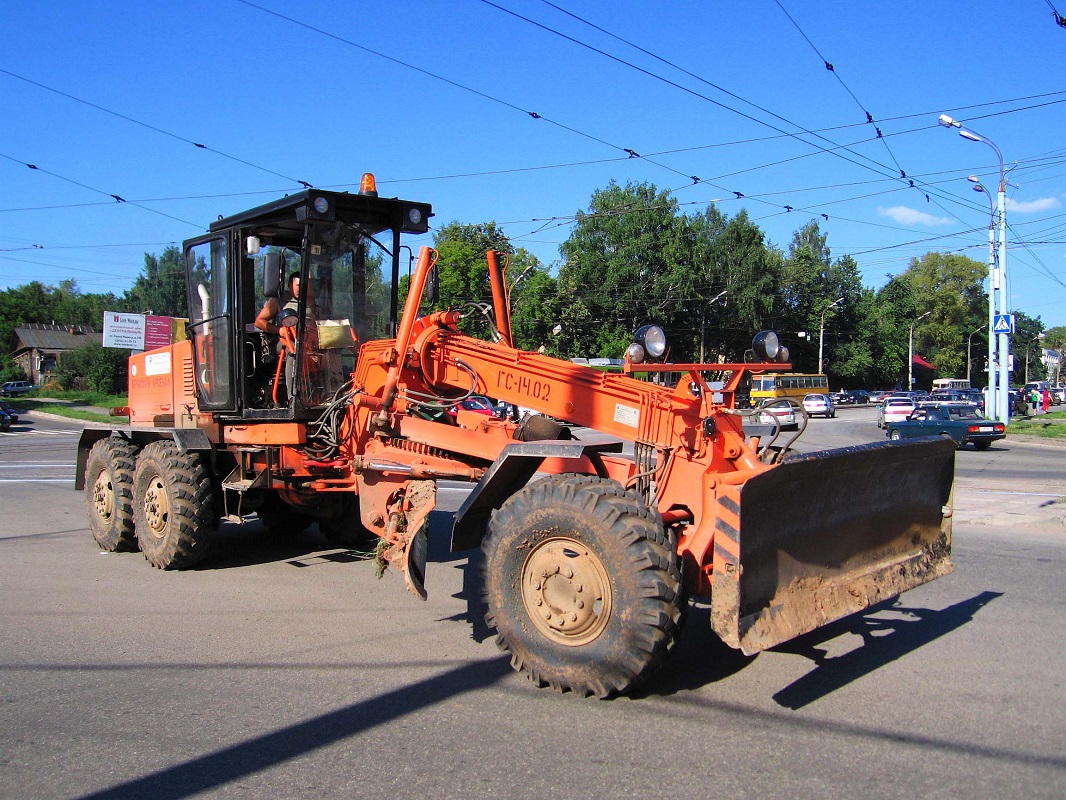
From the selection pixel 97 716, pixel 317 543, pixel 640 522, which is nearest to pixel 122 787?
pixel 97 716

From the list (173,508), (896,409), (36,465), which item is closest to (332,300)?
(173,508)

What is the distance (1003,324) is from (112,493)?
94.5 feet

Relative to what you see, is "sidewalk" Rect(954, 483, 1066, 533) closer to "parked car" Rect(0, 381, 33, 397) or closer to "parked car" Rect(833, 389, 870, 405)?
"parked car" Rect(833, 389, 870, 405)

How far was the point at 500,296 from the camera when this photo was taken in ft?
22.5

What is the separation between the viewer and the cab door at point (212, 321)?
8312mm

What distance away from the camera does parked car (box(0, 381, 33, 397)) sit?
74062 mm

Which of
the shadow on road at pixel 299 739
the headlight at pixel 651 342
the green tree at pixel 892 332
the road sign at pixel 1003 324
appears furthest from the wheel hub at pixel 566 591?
the green tree at pixel 892 332

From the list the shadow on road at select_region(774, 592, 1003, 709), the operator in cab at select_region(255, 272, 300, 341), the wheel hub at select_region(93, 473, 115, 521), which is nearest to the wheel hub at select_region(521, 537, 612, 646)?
the shadow on road at select_region(774, 592, 1003, 709)

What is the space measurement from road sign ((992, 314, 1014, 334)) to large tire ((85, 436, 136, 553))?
93.0 feet

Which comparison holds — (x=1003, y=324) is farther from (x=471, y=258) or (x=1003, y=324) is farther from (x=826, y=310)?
(x=826, y=310)

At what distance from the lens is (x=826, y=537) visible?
201 inches

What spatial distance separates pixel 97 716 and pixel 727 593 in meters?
3.53

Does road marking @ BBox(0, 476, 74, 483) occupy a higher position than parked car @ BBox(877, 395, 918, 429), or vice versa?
parked car @ BBox(877, 395, 918, 429)

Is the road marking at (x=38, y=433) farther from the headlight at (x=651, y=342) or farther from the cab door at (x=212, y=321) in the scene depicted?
the headlight at (x=651, y=342)
